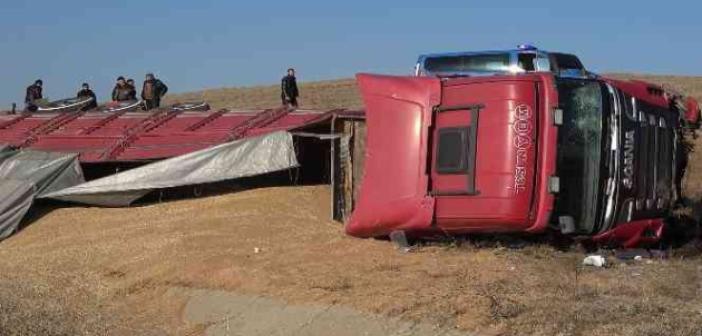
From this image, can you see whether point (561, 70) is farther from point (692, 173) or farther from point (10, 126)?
point (10, 126)

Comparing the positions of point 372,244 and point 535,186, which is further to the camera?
point 372,244

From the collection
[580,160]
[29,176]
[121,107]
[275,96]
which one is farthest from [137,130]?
[275,96]

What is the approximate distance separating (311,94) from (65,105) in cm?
1937

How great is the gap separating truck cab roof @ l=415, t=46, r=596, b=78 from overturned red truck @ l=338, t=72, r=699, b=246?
5.87m

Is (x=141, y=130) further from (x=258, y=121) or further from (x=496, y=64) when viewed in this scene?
(x=496, y=64)

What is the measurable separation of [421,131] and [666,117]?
263cm

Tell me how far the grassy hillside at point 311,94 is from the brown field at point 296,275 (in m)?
18.2

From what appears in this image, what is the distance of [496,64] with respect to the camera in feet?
50.8

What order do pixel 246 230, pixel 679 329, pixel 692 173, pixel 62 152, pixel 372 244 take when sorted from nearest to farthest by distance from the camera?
pixel 679 329, pixel 372 244, pixel 246 230, pixel 62 152, pixel 692 173

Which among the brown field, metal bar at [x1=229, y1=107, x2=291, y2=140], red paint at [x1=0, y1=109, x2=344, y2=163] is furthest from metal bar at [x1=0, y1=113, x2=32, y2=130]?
metal bar at [x1=229, y1=107, x2=291, y2=140]

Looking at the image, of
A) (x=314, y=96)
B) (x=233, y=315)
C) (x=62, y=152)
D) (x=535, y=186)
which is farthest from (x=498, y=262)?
(x=314, y=96)

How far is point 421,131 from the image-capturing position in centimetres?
895

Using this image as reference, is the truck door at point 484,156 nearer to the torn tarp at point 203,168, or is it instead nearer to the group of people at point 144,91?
the torn tarp at point 203,168

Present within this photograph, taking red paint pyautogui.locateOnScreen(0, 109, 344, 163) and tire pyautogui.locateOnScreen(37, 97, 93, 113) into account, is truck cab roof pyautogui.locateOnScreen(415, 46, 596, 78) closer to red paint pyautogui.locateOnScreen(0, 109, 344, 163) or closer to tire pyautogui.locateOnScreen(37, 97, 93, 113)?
red paint pyautogui.locateOnScreen(0, 109, 344, 163)
